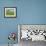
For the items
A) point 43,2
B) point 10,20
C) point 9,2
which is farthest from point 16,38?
point 43,2

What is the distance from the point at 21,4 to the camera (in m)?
4.92

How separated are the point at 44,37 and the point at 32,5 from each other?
1.26 metres

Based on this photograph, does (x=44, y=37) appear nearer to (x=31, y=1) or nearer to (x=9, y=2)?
(x=31, y=1)

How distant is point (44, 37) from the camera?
4570 mm

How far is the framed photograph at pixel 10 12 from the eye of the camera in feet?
16.0

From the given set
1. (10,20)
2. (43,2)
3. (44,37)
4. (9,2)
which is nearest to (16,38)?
(10,20)

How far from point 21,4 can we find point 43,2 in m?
0.82

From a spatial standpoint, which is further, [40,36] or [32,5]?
[32,5]

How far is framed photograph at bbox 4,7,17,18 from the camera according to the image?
4879 mm

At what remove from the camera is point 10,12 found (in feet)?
16.0

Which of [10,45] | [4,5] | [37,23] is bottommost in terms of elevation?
[10,45]

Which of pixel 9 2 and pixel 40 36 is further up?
pixel 9 2

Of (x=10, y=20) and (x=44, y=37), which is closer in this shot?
(x=44, y=37)

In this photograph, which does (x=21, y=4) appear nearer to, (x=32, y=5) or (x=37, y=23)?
(x=32, y=5)
